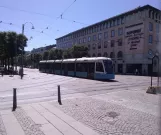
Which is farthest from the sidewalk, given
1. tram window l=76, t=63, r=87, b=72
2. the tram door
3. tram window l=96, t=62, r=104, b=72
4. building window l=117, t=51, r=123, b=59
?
building window l=117, t=51, r=123, b=59

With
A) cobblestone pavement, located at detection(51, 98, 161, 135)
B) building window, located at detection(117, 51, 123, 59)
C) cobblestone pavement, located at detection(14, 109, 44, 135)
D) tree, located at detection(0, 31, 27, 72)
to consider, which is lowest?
cobblestone pavement, located at detection(14, 109, 44, 135)

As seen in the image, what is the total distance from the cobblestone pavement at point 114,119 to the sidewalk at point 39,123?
39 centimetres

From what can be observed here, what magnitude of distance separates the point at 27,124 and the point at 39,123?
0.37m

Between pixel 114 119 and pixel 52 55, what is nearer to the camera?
pixel 114 119

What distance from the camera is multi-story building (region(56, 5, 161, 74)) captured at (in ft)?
153

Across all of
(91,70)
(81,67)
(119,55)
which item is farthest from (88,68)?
(119,55)

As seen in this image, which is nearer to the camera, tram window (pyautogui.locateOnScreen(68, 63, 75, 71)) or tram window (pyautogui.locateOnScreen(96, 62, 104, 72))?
tram window (pyautogui.locateOnScreen(96, 62, 104, 72))

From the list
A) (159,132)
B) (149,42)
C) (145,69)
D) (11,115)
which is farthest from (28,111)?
(149,42)

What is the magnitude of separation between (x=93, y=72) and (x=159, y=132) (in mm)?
19087

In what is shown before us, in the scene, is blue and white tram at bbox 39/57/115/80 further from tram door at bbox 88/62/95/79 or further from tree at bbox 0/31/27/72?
tree at bbox 0/31/27/72

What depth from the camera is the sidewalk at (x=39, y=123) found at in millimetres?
5238

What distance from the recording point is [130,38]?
50250 mm

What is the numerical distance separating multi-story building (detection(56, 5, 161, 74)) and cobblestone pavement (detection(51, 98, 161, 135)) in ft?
120

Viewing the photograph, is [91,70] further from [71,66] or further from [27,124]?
[27,124]
